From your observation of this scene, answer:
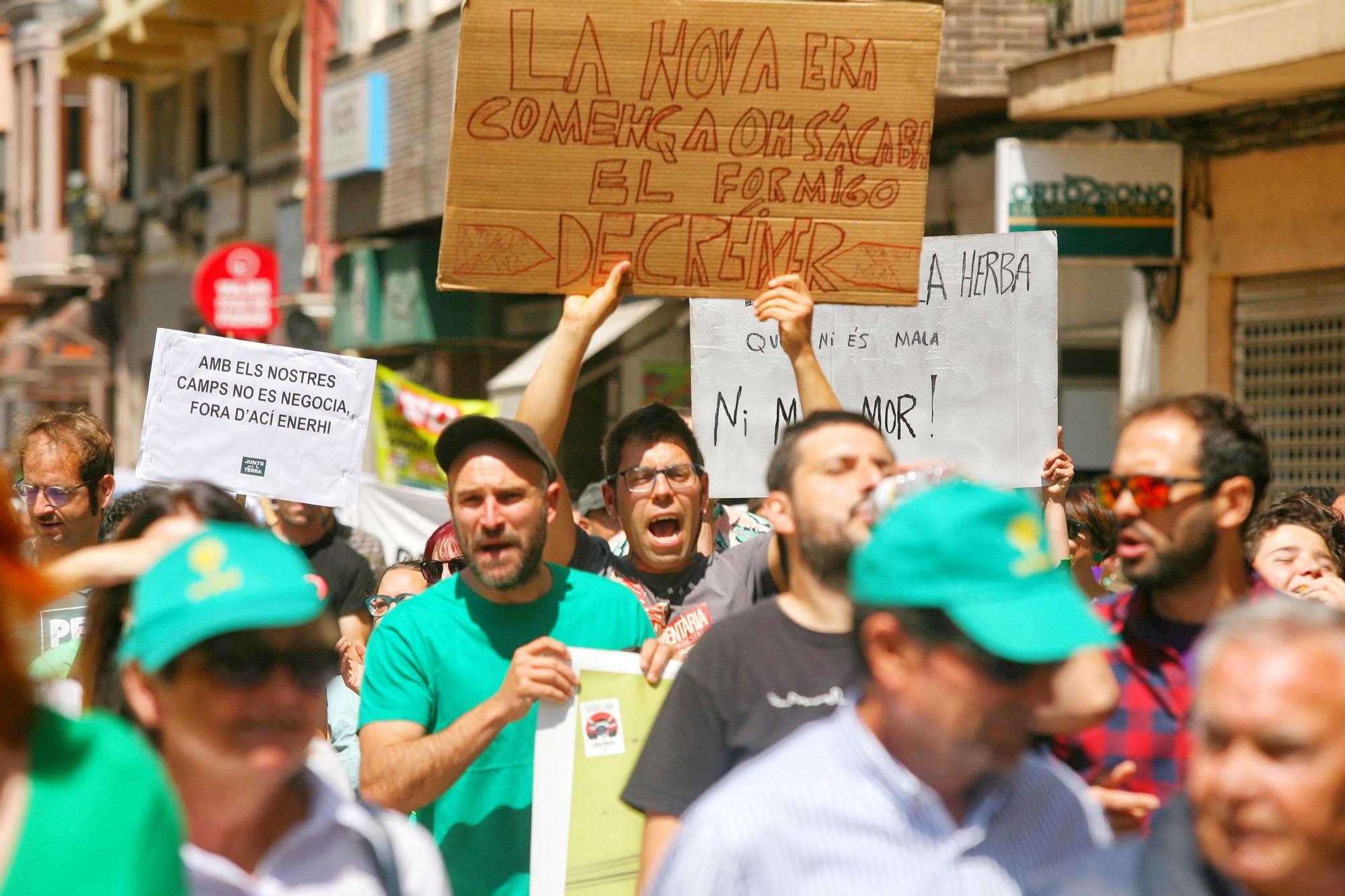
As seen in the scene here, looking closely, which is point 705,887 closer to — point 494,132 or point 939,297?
point 494,132

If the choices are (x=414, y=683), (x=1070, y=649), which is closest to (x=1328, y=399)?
(x=414, y=683)

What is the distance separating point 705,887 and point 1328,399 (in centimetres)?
926

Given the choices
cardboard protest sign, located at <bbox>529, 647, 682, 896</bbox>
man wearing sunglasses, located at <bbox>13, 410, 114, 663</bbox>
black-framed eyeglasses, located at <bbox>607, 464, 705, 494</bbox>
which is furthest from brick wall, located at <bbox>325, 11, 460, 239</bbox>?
cardboard protest sign, located at <bbox>529, 647, 682, 896</bbox>

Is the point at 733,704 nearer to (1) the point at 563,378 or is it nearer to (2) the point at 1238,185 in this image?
(1) the point at 563,378

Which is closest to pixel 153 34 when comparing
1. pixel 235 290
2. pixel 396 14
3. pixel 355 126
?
pixel 396 14

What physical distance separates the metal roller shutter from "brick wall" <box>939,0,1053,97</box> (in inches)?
80.2

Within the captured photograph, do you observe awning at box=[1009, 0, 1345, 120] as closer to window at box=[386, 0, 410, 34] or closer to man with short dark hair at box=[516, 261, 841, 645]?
man with short dark hair at box=[516, 261, 841, 645]

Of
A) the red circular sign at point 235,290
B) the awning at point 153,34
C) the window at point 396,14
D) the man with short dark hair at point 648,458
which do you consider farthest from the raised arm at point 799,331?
the awning at point 153,34

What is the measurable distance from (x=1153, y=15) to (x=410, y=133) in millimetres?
8633

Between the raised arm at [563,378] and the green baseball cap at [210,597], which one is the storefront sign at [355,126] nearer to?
the raised arm at [563,378]

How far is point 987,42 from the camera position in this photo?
470 inches

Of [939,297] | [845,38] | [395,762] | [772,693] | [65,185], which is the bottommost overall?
[395,762]

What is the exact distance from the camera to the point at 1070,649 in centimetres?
230

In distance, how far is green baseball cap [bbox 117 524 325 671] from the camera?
2320 mm
